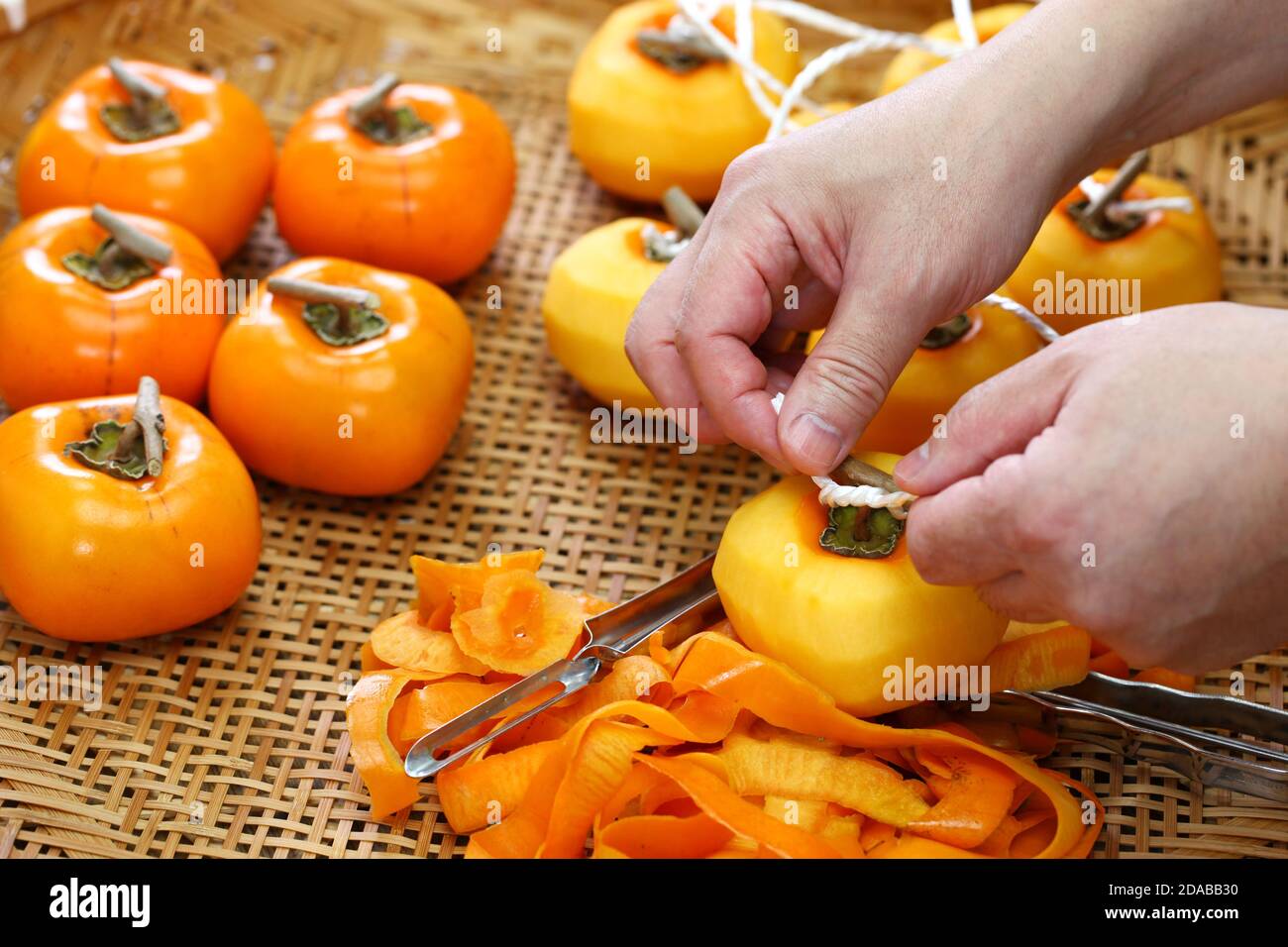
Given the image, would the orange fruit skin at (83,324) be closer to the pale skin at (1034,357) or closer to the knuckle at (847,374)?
the pale skin at (1034,357)

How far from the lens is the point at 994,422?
3.12 ft

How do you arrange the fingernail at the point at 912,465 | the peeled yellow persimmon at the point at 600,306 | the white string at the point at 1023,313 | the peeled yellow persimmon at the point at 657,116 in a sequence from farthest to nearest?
the peeled yellow persimmon at the point at 657,116 → the peeled yellow persimmon at the point at 600,306 → the white string at the point at 1023,313 → the fingernail at the point at 912,465

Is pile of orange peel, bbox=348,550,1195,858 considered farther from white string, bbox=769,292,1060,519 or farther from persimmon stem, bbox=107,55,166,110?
persimmon stem, bbox=107,55,166,110

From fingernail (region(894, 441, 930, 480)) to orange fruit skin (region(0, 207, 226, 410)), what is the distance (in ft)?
2.47

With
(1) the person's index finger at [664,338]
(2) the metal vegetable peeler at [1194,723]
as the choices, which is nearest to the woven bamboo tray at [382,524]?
(2) the metal vegetable peeler at [1194,723]

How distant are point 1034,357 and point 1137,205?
0.57 m

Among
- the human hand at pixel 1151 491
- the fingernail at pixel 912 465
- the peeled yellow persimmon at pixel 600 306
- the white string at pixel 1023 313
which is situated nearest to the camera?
the human hand at pixel 1151 491

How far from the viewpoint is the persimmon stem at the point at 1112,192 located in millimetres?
1397

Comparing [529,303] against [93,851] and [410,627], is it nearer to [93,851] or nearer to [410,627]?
[410,627]

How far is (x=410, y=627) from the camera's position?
1.18 m

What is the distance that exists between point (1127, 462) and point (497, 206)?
0.91m

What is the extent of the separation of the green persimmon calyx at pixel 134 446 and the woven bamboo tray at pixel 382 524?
0.36 ft

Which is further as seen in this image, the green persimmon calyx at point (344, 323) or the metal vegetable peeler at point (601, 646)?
the green persimmon calyx at point (344, 323)

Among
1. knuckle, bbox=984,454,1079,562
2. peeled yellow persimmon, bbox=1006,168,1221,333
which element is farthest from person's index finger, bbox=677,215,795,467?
peeled yellow persimmon, bbox=1006,168,1221,333
